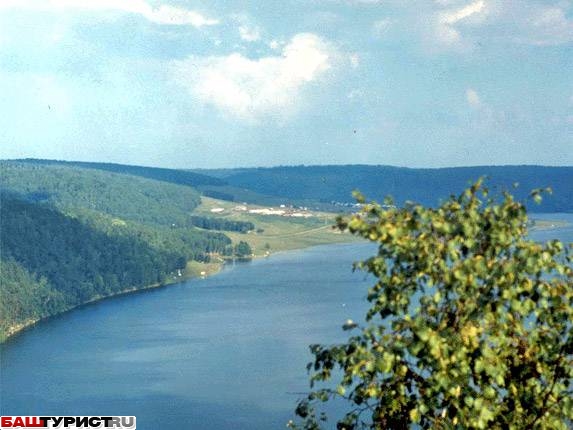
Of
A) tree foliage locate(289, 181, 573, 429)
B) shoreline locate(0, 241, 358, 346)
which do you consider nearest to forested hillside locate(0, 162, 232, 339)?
shoreline locate(0, 241, 358, 346)

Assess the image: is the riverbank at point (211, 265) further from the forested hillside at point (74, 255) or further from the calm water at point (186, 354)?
the calm water at point (186, 354)

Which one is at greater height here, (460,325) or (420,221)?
(420,221)

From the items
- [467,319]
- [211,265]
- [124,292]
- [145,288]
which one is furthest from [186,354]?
[211,265]

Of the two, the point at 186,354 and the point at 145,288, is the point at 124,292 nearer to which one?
the point at 145,288

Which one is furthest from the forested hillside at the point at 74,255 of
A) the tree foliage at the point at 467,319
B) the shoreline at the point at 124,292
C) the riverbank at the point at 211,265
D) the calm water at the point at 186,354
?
the tree foliage at the point at 467,319

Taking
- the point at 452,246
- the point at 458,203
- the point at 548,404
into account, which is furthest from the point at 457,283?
the point at 548,404

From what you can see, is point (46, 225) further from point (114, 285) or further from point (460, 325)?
point (460, 325)
